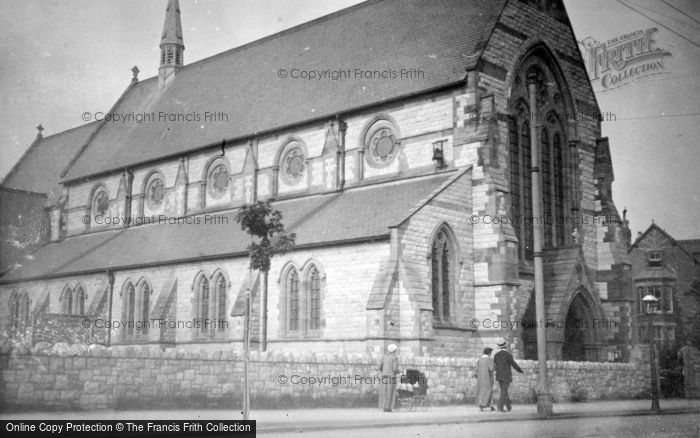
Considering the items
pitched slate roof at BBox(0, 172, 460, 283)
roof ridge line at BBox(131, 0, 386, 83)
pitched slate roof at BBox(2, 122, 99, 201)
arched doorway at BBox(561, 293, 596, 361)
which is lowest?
arched doorway at BBox(561, 293, 596, 361)

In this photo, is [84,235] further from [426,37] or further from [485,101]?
[485,101]

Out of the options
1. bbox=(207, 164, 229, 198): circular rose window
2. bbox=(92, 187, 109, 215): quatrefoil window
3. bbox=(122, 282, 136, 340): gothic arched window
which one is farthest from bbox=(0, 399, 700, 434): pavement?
bbox=(92, 187, 109, 215): quatrefoil window

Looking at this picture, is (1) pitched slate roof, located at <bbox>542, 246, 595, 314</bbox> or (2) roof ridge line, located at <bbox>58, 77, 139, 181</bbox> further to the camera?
(2) roof ridge line, located at <bbox>58, 77, 139, 181</bbox>

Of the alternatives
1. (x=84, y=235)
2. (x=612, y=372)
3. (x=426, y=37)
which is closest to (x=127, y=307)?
(x=84, y=235)

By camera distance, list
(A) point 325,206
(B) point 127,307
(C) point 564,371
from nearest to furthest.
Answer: (C) point 564,371 → (A) point 325,206 → (B) point 127,307

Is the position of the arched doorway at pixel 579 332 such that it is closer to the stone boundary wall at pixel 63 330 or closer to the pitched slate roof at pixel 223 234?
the pitched slate roof at pixel 223 234

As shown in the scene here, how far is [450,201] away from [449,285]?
2.92 metres

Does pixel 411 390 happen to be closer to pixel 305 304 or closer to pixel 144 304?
pixel 305 304

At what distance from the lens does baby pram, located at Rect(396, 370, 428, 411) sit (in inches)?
841

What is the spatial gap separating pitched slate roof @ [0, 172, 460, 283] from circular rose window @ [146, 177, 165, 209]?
1337 mm

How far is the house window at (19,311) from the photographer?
132 ft

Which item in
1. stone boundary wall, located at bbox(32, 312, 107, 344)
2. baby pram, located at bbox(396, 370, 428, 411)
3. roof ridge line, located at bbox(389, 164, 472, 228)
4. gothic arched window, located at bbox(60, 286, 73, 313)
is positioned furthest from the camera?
gothic arched window, located at bbox(60, 286, 73, 313)

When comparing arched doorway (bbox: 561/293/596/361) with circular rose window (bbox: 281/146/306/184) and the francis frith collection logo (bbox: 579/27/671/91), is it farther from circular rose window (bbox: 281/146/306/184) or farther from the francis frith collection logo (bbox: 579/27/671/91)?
circular rose window (bbox: 281/146/306/184)

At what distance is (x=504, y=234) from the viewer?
29.3 m
